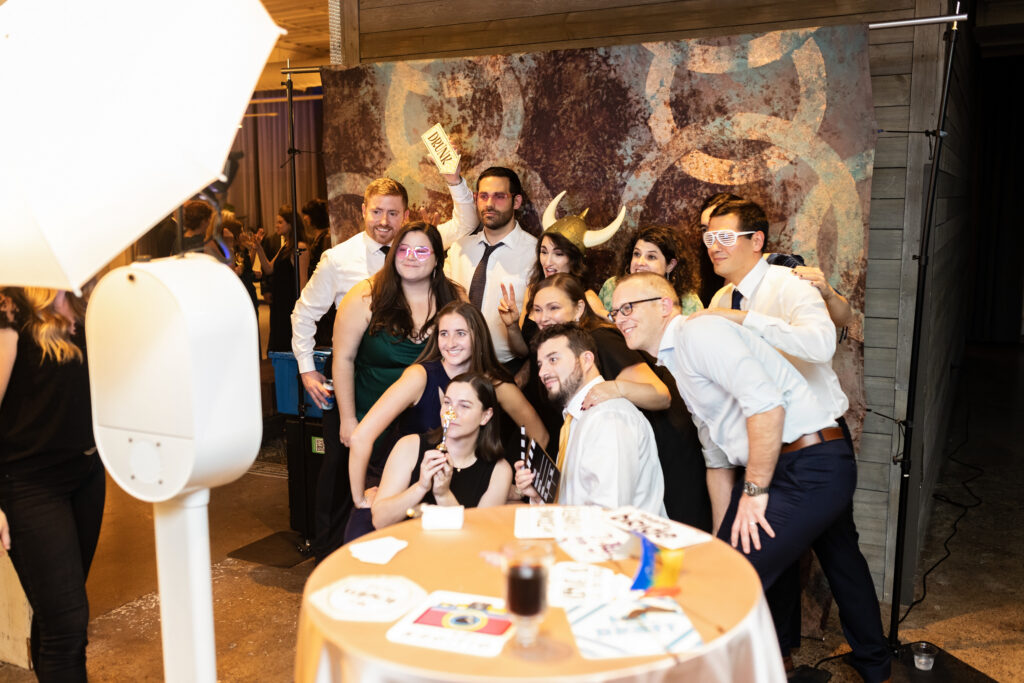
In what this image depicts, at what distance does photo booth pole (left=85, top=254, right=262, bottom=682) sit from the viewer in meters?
1.59

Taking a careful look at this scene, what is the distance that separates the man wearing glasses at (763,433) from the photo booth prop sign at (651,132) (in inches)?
33.6

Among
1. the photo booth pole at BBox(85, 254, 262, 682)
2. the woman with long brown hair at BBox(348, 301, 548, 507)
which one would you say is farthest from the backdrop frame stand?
the photo booth pole at BBox(85, 254, 262, 682)

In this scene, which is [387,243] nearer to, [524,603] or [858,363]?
[858,363]

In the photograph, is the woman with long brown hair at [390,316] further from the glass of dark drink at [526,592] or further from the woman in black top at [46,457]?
the glass of dark drink at [526,592]

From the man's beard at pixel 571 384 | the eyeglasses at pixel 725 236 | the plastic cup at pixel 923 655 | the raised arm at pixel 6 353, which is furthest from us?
the plastic cup at pixel 923 655

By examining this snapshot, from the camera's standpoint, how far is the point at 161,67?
1.48 m

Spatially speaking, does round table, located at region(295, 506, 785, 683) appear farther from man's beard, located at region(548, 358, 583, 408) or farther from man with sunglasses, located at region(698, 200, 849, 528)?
man with sunglasses, located at region(698, 200, 849, 528)

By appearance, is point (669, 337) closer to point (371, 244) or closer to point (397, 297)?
point (397, 297)

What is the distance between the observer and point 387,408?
3383mm

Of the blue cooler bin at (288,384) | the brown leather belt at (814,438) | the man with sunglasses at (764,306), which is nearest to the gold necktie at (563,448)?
the man with sunglasses at (764,306)

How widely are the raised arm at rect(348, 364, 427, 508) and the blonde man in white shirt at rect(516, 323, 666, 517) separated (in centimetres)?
56

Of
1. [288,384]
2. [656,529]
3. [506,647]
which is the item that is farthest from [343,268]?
[506,647]

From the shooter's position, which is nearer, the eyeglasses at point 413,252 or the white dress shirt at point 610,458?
the white dress shirt at point 610,458

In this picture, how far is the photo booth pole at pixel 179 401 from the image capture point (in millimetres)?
1588
